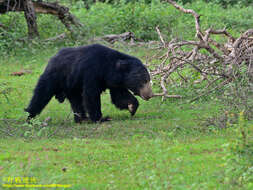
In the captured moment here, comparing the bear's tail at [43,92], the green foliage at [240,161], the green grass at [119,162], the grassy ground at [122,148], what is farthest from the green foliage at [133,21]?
the green foliage at [240,161]

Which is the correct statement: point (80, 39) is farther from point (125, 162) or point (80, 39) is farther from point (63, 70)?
point (125, 162)

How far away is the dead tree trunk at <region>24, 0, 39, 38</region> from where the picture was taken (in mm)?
15273

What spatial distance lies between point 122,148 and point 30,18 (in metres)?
9.58

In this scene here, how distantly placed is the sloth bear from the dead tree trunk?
20.5ft

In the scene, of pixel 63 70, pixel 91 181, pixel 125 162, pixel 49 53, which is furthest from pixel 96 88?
pixel 49 53

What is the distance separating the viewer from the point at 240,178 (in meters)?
5.23

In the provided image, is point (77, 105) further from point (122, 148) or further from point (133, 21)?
point (133, 21)

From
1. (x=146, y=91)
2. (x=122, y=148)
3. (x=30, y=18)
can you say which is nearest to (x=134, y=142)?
(x=122, y=148)

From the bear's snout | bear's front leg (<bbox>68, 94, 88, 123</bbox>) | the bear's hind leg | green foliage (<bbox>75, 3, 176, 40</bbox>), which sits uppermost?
the bear's snout

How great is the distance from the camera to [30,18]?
1569 cm

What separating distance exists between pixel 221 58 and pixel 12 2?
25.7 feet

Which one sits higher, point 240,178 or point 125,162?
point 240,178

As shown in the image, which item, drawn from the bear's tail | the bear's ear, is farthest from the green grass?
the bear's ear

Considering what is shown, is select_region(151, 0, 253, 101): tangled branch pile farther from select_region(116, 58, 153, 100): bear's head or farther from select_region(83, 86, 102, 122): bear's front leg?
select_region(83, 86, 102, 122): bear's front leg
